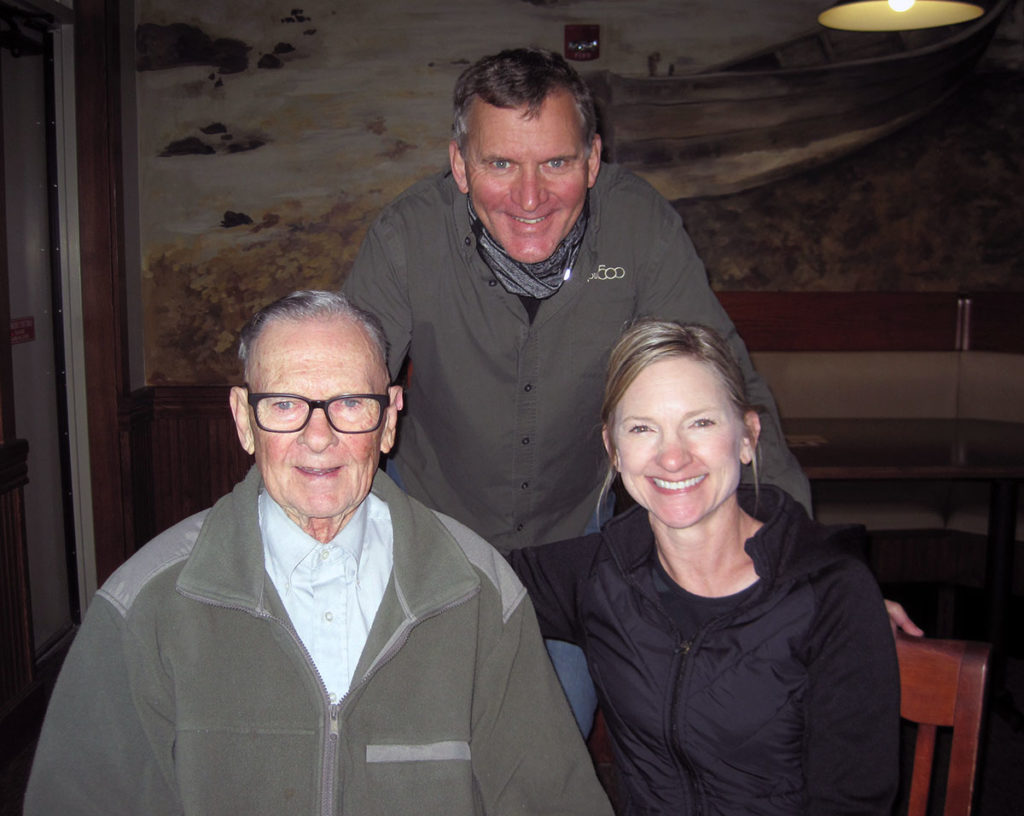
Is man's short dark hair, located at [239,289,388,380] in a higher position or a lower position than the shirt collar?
higher

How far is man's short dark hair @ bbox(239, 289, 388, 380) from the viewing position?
1390 mm

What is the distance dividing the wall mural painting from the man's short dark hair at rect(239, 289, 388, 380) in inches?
122

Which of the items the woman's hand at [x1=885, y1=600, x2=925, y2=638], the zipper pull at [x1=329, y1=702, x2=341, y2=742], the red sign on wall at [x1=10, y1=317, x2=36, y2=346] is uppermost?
the red sign on wall at [x1=10, y1=317, x2=36, y2=346]

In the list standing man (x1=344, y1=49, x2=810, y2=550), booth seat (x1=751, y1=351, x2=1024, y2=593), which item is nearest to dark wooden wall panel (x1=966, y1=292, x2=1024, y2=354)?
booth seat (x1=751, y1=351, x2=1024, y2=593)

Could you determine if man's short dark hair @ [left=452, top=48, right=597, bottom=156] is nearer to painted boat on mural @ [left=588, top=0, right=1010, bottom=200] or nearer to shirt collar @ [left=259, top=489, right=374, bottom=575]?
shirt collar @ [left=259, top=489, right=374, bottom=575]

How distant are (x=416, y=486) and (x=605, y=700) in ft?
2.55

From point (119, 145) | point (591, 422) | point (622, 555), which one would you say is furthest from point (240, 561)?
point (119, 145)

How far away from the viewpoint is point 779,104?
4.43 m

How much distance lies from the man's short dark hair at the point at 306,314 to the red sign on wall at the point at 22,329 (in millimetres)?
2562

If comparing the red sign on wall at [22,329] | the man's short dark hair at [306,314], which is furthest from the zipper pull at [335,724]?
the red sign on wall at [22,329]

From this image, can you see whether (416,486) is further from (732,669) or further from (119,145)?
(119,145)

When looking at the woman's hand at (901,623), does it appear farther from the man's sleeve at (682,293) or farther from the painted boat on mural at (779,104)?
the painted boat on mural at (779,104)

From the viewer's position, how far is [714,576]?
1.54m

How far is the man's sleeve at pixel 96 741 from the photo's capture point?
1.20 m
